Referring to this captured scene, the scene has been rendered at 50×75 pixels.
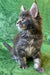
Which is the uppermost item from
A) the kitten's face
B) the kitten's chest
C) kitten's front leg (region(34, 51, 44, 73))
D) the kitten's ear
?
the kitten's ear

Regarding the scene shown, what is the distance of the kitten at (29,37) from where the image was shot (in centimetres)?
168

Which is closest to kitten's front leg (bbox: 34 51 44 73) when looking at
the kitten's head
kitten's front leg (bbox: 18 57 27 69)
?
kitten's front leg (bbox: 18 57 27 69)

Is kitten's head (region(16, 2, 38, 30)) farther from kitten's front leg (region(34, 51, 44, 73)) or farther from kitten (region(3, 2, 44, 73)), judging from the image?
kitten's front leg (region(34, 51, 44, 73))

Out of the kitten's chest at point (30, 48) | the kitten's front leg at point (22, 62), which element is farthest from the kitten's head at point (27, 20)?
the kitten's front leg at point (22, 62)

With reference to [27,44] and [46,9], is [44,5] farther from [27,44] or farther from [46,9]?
[27,44]

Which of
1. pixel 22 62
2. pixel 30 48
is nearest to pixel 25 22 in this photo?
pixel 30 48

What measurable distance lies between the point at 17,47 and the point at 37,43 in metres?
0.21

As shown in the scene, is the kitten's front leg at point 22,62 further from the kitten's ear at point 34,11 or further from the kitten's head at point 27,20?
the kitten's ear at point 34,11

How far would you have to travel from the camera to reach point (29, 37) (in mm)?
1759

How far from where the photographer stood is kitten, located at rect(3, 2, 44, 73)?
66.0 inches

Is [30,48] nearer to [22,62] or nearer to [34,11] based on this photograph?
[22,62]

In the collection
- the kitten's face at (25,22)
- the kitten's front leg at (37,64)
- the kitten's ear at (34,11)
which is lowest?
the kitten's front leg at (37,64)

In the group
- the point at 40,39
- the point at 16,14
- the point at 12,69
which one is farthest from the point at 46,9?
the point at 12,69

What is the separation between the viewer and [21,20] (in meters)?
1.68
